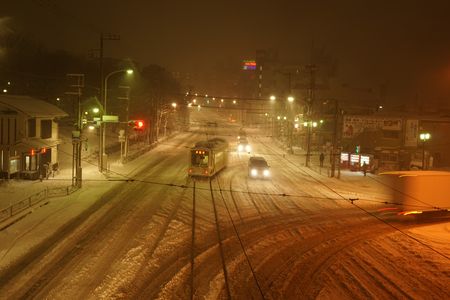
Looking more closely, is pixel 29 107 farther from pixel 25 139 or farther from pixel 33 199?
pixel 33 199

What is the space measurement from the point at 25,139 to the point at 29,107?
3.08 metres

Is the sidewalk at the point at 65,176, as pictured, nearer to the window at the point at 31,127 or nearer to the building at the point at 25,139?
the building at the point at 25,139

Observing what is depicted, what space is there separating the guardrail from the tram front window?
29.7 ft

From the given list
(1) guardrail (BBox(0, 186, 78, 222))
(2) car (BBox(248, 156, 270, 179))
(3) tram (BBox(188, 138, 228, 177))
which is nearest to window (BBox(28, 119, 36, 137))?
(1) guardrail (BBox(0, 186, 78, 222))

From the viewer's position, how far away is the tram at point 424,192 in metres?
24.1

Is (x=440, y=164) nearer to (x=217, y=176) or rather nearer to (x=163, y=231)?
(x=217, y=176)

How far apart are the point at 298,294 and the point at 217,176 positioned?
2345 centimetres

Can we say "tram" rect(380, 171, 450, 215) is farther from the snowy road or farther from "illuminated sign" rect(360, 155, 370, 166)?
"illuminated sign" rect(360, 155, 370, 166)

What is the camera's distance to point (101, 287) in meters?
12.5

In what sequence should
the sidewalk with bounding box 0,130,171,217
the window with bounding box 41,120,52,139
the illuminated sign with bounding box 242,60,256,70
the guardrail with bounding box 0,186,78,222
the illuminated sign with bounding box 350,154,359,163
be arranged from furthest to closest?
the illuminated sign with bounding box 242,60,256,70
the illuminated sign with bounding box 350,154,359,163
the window with bounding box 41,120,52,139
the sidewalk with bounding box 0,130,171,217
the guardrail with bounding box 0,186,78,222

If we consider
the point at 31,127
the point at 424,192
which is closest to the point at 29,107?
the point at 31,127

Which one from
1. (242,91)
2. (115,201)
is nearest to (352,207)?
(115,201)

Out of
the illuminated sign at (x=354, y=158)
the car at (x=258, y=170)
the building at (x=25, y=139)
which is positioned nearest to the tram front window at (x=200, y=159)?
the car at (x=258, y=170)

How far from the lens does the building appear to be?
96.7 ft
